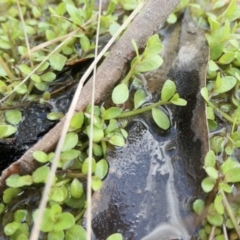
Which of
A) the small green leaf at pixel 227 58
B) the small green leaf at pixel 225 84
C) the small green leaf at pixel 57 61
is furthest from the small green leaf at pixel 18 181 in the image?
the small green leaf at pixel 227 58

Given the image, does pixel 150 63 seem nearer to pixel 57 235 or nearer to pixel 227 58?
pixel 227 58

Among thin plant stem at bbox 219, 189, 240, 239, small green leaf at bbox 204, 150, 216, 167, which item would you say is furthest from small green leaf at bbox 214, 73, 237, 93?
thin plant stem at bbox 219, 189, 240, 239

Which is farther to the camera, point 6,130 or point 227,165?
point 6,130

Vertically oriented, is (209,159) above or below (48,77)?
below

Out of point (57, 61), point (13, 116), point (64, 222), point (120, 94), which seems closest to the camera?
point (64, 222)

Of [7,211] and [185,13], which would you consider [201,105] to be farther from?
[7,211]

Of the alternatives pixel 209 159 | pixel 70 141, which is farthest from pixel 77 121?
pixel 209 159

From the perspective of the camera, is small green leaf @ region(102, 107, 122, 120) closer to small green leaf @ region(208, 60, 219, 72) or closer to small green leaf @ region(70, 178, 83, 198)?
small green leaf @ region(70, 178, 83, 198)
